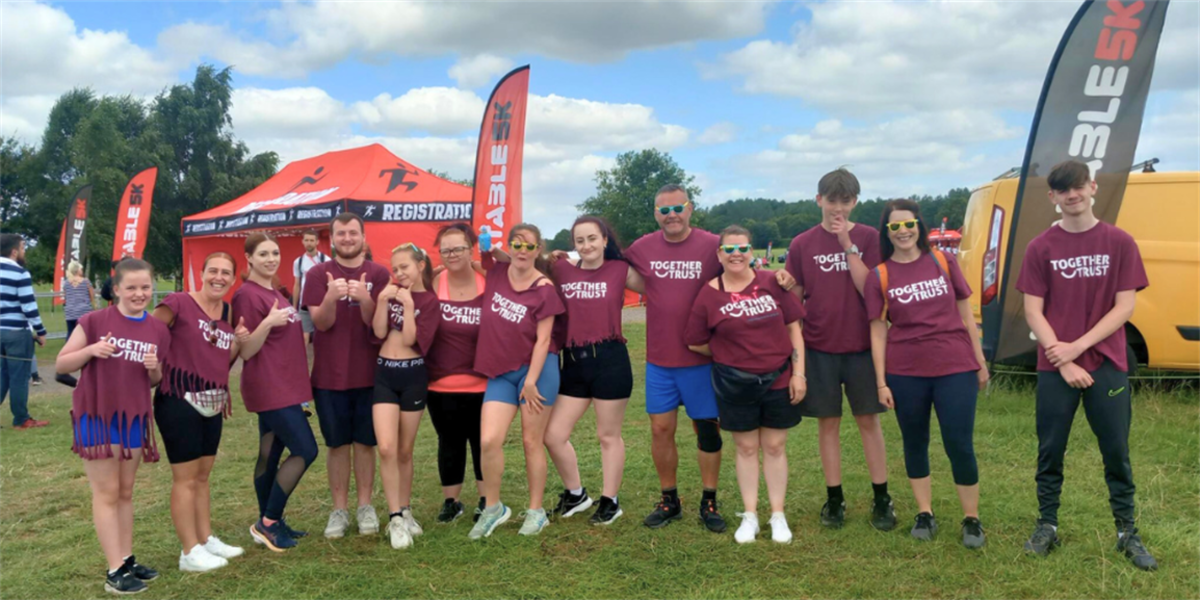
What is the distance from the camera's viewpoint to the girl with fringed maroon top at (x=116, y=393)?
350cm

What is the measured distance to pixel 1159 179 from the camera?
696cm

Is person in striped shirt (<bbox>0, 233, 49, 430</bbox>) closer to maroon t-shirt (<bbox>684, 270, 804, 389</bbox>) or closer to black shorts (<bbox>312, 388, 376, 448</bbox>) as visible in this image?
black shorts (<bbox>312, 388, 376, 448</bbox>)

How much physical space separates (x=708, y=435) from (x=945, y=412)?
1178 mm

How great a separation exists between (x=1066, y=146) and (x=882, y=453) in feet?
11.7

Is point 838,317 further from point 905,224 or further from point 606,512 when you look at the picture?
Answer: point 606,512

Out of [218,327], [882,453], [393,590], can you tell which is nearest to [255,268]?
[218,327]

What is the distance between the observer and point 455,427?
446cm

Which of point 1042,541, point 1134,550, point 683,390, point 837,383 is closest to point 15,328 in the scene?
point 683,390

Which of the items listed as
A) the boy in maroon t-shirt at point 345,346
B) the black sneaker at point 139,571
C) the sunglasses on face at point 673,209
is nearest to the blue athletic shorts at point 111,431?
the black sneaker at point 139,571

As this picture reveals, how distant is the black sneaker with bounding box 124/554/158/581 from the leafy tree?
4914 cm

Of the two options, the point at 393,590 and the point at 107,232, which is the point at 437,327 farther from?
the point at 107,232

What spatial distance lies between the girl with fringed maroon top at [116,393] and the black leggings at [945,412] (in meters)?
3.50

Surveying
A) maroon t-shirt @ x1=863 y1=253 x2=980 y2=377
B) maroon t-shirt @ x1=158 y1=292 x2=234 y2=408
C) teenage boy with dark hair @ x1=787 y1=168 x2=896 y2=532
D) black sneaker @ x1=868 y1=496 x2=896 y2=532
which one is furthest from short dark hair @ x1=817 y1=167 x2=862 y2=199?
maroon t-shirt @ x1=158 y1=292 x2=234 y2=408

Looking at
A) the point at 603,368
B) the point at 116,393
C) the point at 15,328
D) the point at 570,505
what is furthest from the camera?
the point at 15,328
